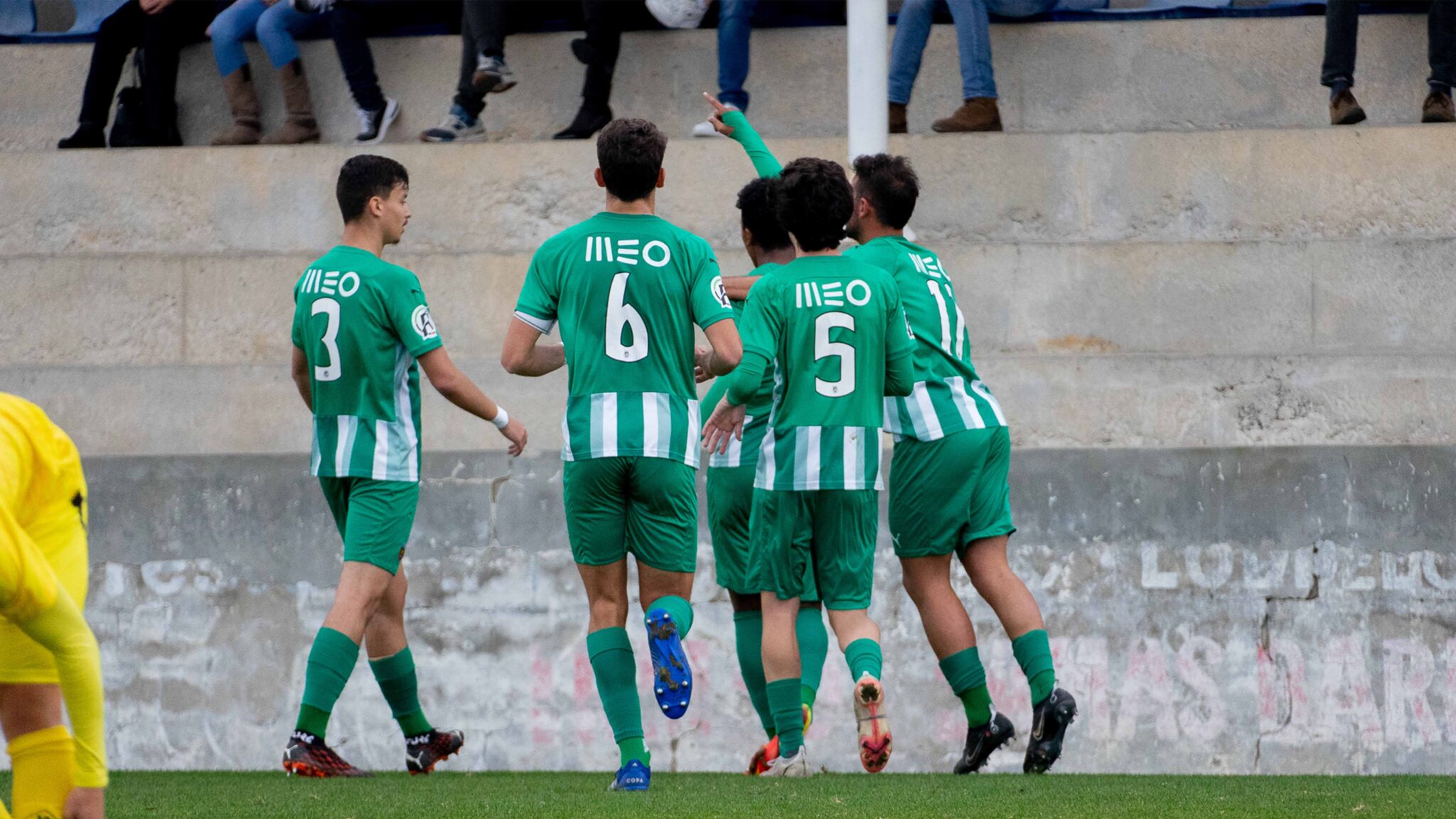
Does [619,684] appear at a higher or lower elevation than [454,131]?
lower

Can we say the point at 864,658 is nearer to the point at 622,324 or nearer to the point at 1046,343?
the point at 622,324

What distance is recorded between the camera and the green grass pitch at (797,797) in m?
4.89

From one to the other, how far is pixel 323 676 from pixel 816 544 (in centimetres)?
178

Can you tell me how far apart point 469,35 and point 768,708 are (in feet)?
14.5

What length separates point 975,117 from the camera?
913 centimetres

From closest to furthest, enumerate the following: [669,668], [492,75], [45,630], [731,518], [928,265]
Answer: [45,630]
[669,668]
[928,265]
[731,518]
[492,75]

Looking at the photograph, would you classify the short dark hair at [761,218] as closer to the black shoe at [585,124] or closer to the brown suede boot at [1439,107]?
the black shoe at [585,124]

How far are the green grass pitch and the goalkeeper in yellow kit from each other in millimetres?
1299

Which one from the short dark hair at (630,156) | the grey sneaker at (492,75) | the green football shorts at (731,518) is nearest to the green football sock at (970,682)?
the green football shorts at (731,518)

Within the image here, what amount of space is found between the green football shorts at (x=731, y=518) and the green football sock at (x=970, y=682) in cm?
82

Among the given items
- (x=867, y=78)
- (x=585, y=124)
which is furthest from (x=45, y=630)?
(x=585, y=124)

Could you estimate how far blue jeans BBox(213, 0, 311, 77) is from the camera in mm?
9695

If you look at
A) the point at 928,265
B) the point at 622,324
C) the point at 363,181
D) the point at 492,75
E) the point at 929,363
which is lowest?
the point at 929,363

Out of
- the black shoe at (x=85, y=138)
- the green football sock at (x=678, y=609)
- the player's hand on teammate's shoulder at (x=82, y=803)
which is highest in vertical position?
the black shoe at (x=85, y=138)
